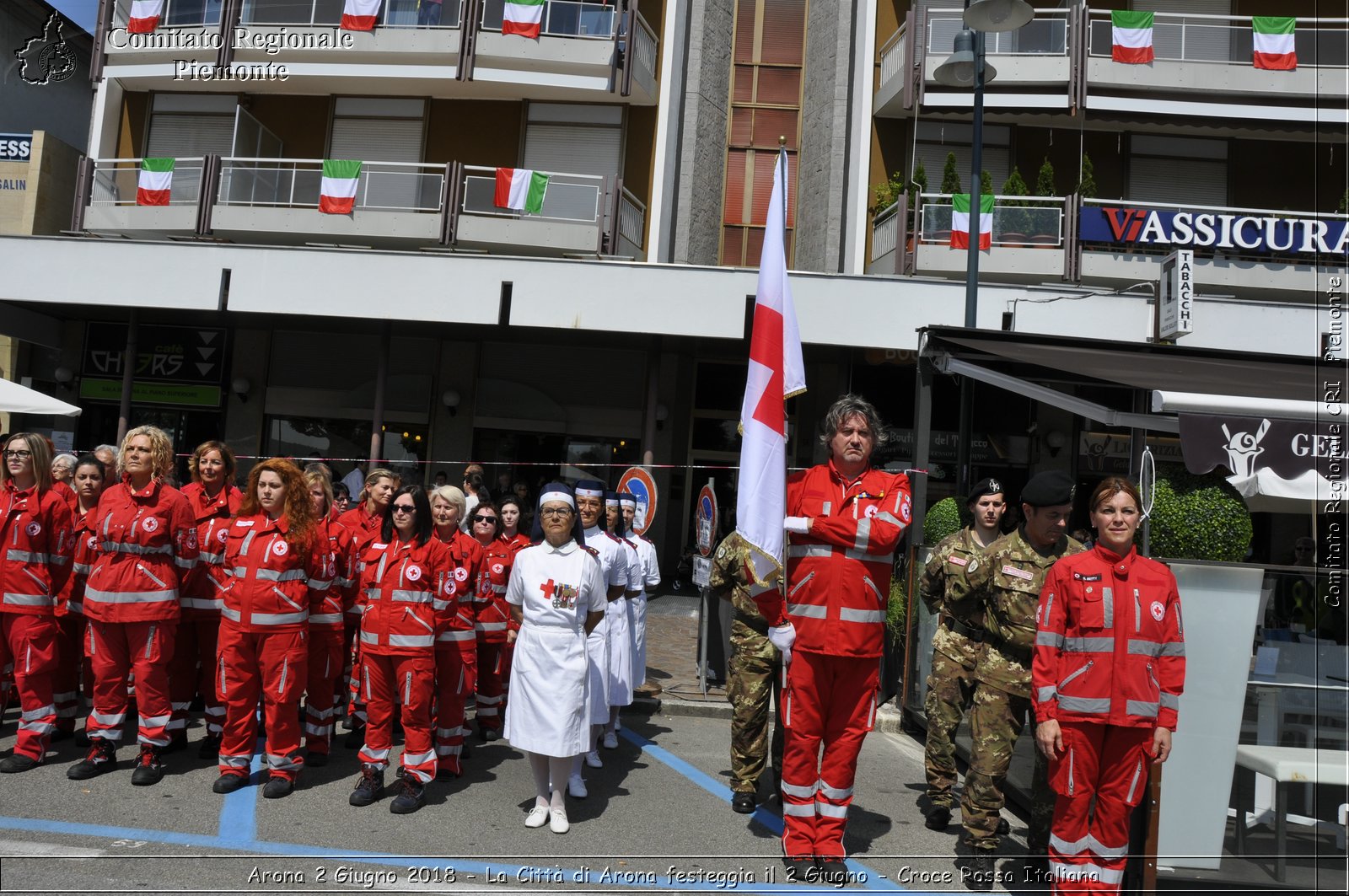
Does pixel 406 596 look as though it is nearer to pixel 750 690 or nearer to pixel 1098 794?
pixel 750 690

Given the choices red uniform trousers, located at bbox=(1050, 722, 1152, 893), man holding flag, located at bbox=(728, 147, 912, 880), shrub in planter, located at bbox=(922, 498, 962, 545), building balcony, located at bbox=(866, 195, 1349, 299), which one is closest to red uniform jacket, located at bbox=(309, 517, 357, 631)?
man holding flag, located at bbox=(728, 147, 912, 880)

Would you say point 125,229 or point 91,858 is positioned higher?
point 125,229

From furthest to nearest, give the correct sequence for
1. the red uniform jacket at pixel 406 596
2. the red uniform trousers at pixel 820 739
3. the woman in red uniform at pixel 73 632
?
the woman in red uniform at pixel 73 632 → the red uniform jacket at pixel 406 596 → the red uniform trousers at pixel 820 739

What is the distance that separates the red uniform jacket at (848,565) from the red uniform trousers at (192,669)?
4.02 meters

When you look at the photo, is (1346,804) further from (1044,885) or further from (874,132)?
(874,132)

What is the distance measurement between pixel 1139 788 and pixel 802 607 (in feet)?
5.74

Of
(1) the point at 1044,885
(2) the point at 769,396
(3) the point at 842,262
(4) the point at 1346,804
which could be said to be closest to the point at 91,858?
(2) the point at 769,396

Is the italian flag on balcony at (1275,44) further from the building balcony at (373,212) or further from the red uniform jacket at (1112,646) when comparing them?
the red uniform jacket at (1112,646)

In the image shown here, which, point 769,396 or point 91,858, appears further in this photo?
point 769,396

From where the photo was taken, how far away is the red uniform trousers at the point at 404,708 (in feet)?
18.8

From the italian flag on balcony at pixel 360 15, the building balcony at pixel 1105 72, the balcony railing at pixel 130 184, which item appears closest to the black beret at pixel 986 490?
the building balcony at pixel 1105 72

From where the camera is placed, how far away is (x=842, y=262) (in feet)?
62.3

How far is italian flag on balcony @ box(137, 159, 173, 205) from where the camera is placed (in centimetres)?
1823

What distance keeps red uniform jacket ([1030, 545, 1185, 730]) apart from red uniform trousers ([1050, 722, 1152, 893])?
→ 11cm
